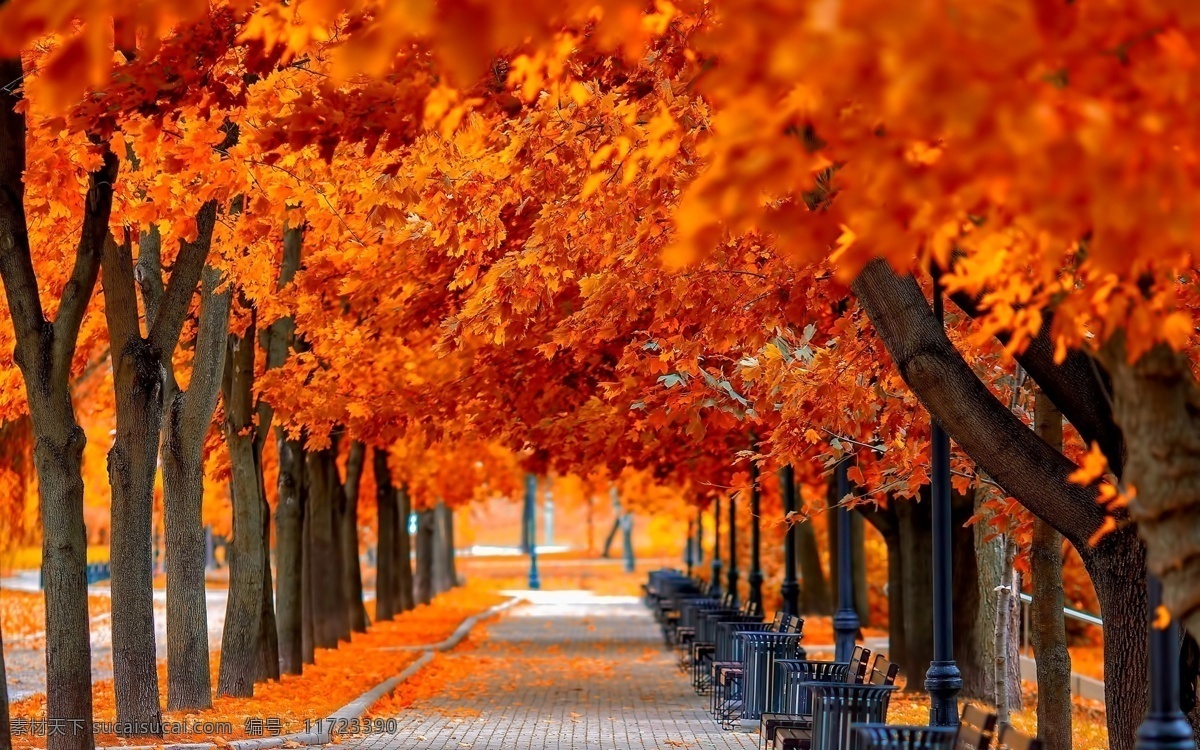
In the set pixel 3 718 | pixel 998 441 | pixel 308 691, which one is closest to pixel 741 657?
pixel 308 691

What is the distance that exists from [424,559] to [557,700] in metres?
28.0

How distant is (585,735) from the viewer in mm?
16734

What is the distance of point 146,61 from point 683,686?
16.0m

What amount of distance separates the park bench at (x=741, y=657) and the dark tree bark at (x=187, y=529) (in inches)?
221

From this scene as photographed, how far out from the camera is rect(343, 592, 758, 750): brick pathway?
53.2 ft

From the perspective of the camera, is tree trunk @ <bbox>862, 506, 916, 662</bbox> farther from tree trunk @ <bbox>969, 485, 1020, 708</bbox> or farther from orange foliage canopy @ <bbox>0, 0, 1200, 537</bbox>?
orange foliage canopy @ <bbox>0, 0, 1200, 537</bbox>

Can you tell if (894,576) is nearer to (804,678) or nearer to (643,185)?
(804,678)

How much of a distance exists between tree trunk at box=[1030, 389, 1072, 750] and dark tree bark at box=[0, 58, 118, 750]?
23.7 feet

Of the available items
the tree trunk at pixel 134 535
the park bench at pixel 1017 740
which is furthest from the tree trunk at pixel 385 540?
the park bench at pixel 1017 740

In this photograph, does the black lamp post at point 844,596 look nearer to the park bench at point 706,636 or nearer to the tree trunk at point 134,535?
the park bench at point 706,636

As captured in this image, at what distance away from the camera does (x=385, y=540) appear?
3853 cm

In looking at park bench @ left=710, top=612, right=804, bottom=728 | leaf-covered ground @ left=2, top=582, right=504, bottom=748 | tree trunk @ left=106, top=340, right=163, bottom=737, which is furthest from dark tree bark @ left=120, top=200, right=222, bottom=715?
park bench @ left=710, top=612, right=804, bottom=728

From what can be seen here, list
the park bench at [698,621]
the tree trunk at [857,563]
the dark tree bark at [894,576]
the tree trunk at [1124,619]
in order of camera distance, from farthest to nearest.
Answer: the tree trunk at [857,563]
the park bench at [698,621]
the dark tree bark at [894,576]
the tree trunk at [1124,619]

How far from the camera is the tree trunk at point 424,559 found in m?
47.8
